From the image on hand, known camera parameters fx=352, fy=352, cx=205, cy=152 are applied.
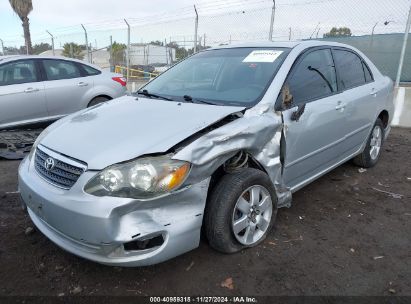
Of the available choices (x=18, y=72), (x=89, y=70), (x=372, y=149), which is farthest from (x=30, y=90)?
(x=372, y=149)

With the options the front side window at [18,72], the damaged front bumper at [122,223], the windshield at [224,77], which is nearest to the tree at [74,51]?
the front side window at [18,72]

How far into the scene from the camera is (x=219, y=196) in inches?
97.0

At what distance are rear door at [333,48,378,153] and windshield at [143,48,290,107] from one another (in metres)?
1.00

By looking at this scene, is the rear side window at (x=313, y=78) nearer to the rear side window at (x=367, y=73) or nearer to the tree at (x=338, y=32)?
the rear side window at (x=367, y=73)

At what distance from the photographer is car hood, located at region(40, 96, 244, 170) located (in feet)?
7.38

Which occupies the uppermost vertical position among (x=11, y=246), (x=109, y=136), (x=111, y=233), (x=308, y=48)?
(x=308, y=48)

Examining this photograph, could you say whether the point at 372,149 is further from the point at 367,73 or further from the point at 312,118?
the point at 312,118

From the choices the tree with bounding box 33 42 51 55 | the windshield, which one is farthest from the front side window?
the tree with bounding box 33 42 51 55

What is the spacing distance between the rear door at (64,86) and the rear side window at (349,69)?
4546 millimetres

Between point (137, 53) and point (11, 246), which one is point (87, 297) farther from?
point (137, 53)

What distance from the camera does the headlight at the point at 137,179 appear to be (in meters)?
2.12

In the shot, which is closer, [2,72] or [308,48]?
[308,48]

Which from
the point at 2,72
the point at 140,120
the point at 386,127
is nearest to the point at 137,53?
the point at 2,72

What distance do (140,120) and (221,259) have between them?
1215 millimetres
